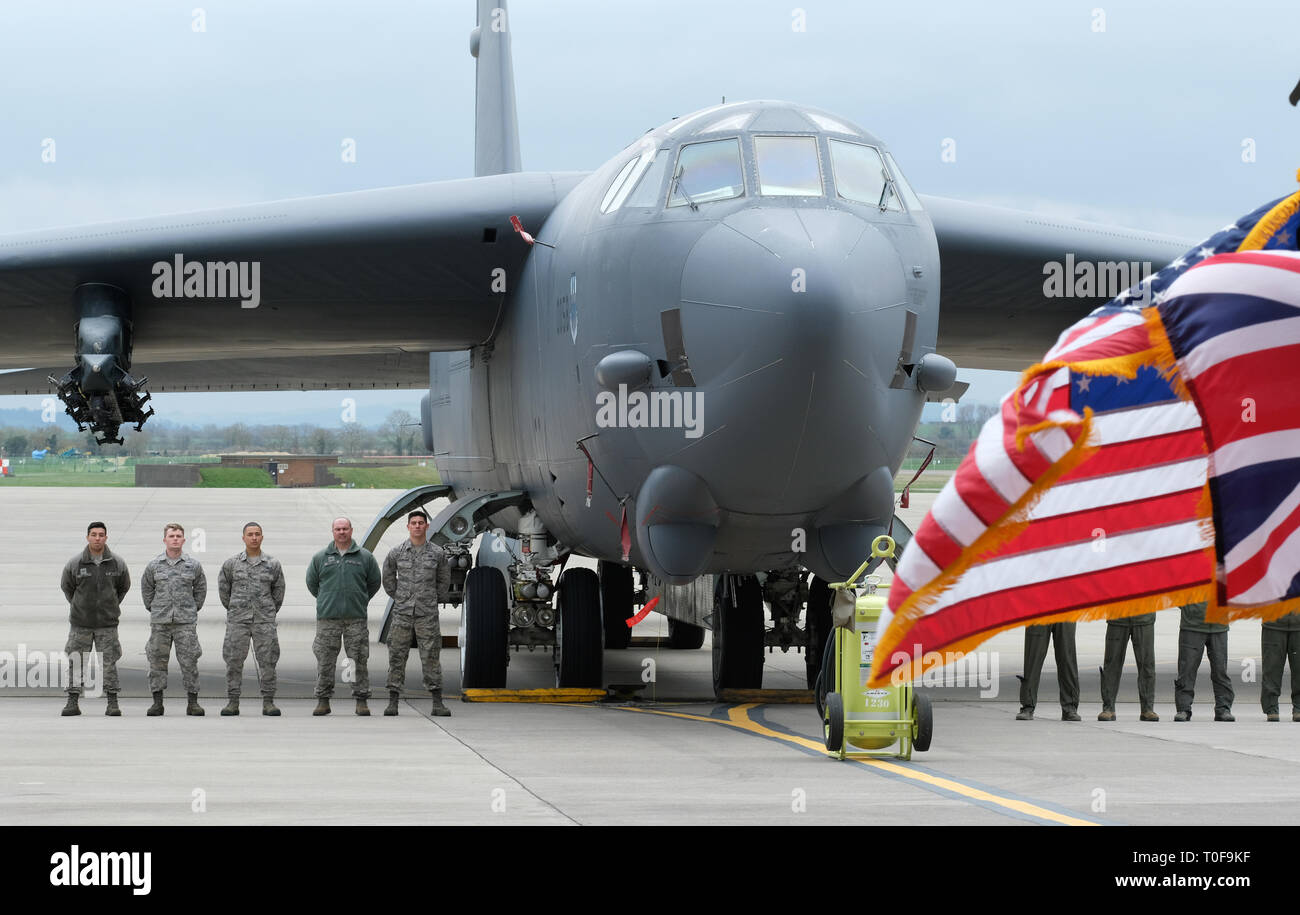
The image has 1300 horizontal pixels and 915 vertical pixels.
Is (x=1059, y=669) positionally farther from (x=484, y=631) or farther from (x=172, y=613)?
(x=172, y=613)

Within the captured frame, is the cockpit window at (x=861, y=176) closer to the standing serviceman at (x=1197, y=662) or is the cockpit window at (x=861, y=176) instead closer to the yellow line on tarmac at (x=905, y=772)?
the yellow line on tarmac at (x=905, y=772)

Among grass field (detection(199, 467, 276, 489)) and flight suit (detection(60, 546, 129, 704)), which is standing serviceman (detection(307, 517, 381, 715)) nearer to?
flight suit (detection(60, 546, 129, 704))

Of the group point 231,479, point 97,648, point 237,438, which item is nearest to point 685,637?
point 97,648

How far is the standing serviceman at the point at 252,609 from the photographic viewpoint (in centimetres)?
1330

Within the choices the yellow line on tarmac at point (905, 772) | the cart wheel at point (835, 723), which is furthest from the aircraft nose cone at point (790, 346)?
the yellow line on tarmac at point (905, 772)

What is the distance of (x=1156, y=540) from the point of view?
15.0ft

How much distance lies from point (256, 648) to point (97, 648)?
49.7 inches

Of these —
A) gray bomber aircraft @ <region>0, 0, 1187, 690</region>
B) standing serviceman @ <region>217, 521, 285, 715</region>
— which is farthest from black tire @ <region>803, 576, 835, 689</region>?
standing serviceman @ <region>217, 521, 285, 715</region>

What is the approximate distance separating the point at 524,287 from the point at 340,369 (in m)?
8.25

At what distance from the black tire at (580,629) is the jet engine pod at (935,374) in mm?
3945

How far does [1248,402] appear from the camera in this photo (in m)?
4.40

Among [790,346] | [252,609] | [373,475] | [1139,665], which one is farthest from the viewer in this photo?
[373,475]

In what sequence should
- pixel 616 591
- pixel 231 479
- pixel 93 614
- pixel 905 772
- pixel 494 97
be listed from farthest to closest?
pixel 231 479 < pixel 494 97 < pixel 616 591 < pixel 93 614 < pixel 905 772

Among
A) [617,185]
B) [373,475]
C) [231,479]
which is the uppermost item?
[373,475]
